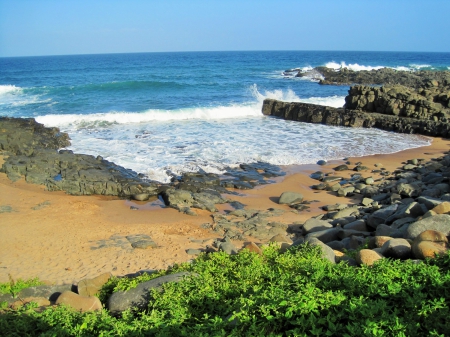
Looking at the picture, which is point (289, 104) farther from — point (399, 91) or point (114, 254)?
point (114, 254)

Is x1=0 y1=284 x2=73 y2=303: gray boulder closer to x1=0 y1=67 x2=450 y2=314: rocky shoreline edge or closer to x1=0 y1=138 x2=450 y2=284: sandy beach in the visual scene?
x1=0 y1=67 x2=450 y2=314: rocky shoreline edge

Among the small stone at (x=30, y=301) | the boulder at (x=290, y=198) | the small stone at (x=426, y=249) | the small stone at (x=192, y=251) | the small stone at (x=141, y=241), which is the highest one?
the small stone at (x=426, y=249)

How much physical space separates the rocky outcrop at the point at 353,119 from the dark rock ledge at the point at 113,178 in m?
10.6

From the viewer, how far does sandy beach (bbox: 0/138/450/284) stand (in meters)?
8.38

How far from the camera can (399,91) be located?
2580cm

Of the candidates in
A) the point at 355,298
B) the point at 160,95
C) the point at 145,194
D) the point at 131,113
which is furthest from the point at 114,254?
the point at 160,95

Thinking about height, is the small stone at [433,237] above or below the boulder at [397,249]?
above

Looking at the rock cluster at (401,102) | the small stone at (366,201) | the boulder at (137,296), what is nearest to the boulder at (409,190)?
the small stone at (366,201)

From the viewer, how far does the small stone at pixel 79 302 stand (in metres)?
5.74

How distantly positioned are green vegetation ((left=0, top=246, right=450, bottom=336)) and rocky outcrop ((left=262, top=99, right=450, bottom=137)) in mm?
18598

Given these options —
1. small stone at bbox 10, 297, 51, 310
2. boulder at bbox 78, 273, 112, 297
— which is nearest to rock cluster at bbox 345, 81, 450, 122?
boulder at bbox 78, 273, 112, 297

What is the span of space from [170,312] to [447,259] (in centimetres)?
385

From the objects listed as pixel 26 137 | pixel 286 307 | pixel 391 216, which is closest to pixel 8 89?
pixel 26 137

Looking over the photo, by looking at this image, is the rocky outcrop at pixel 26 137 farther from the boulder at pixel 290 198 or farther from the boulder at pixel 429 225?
the boulder at pixel 429 225
